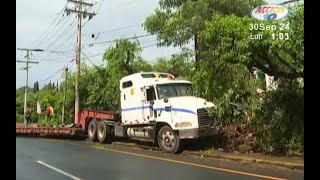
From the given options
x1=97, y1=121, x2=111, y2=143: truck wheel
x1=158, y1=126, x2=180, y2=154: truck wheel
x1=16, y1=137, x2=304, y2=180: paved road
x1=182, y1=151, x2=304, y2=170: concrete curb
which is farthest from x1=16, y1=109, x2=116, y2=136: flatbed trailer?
x1=16, y1=137, x2=304, y2=180: paved road

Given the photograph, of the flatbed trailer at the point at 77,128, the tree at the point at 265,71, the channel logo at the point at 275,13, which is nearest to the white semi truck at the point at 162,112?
the tree at the point at 265,71

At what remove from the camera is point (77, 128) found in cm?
2434

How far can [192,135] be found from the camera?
16.2 m

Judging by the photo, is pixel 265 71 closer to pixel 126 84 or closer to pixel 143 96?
pixel 143 96

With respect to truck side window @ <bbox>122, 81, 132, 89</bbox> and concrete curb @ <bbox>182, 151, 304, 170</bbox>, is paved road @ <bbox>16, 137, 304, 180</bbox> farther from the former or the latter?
truck side window @ <bbox>122, 81, 132, 89</bbox>

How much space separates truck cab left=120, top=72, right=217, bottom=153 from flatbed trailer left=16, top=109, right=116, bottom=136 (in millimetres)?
2363

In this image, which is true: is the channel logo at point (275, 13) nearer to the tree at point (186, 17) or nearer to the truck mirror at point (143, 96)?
the tree at point (186, 17)

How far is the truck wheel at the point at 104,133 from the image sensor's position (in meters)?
21.6

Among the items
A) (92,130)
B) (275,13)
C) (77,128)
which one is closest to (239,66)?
(275,13)

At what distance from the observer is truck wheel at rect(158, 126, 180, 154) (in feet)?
54.3
